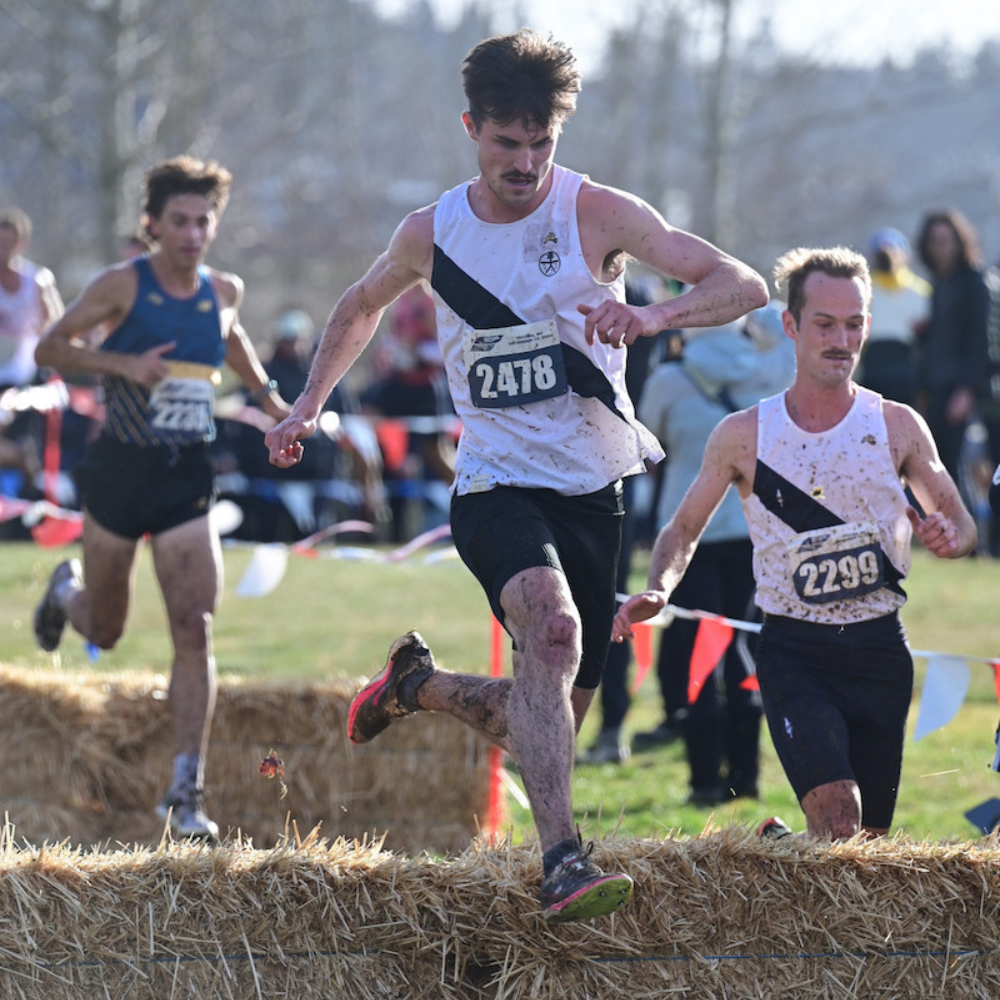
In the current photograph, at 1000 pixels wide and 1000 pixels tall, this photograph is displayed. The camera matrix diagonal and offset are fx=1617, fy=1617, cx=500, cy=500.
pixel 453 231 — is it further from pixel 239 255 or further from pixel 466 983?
pixel 239 255

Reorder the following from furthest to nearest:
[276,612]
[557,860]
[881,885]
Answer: [276,612]
[881,885]
[557,860]

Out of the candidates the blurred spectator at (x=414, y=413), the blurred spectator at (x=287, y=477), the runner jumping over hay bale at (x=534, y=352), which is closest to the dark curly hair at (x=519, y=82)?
the runner jumping over hay bale at (x=534, y=352)

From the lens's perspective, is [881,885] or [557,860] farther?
[881,885]

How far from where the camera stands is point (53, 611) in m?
7.51

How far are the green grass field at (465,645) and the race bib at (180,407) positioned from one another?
1.21m

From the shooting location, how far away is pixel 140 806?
274 inches

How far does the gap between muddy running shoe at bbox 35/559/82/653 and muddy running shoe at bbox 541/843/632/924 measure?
4.15 metres

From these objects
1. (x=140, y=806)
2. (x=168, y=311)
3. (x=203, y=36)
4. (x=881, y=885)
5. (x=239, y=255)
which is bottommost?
(x=140, y=806)

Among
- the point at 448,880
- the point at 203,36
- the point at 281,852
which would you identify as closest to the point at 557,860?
the point at 448,880

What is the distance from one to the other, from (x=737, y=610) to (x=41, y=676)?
311 cm

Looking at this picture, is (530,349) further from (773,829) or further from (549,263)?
(773,829)

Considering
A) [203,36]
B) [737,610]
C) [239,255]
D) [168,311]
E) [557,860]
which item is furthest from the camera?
[239,255]

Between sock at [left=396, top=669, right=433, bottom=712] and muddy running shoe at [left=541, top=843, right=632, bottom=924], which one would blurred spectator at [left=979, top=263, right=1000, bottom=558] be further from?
muddy running shoe at [left=541, top=843, right=632, bottom=924]

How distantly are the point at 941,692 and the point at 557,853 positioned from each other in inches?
96.3
